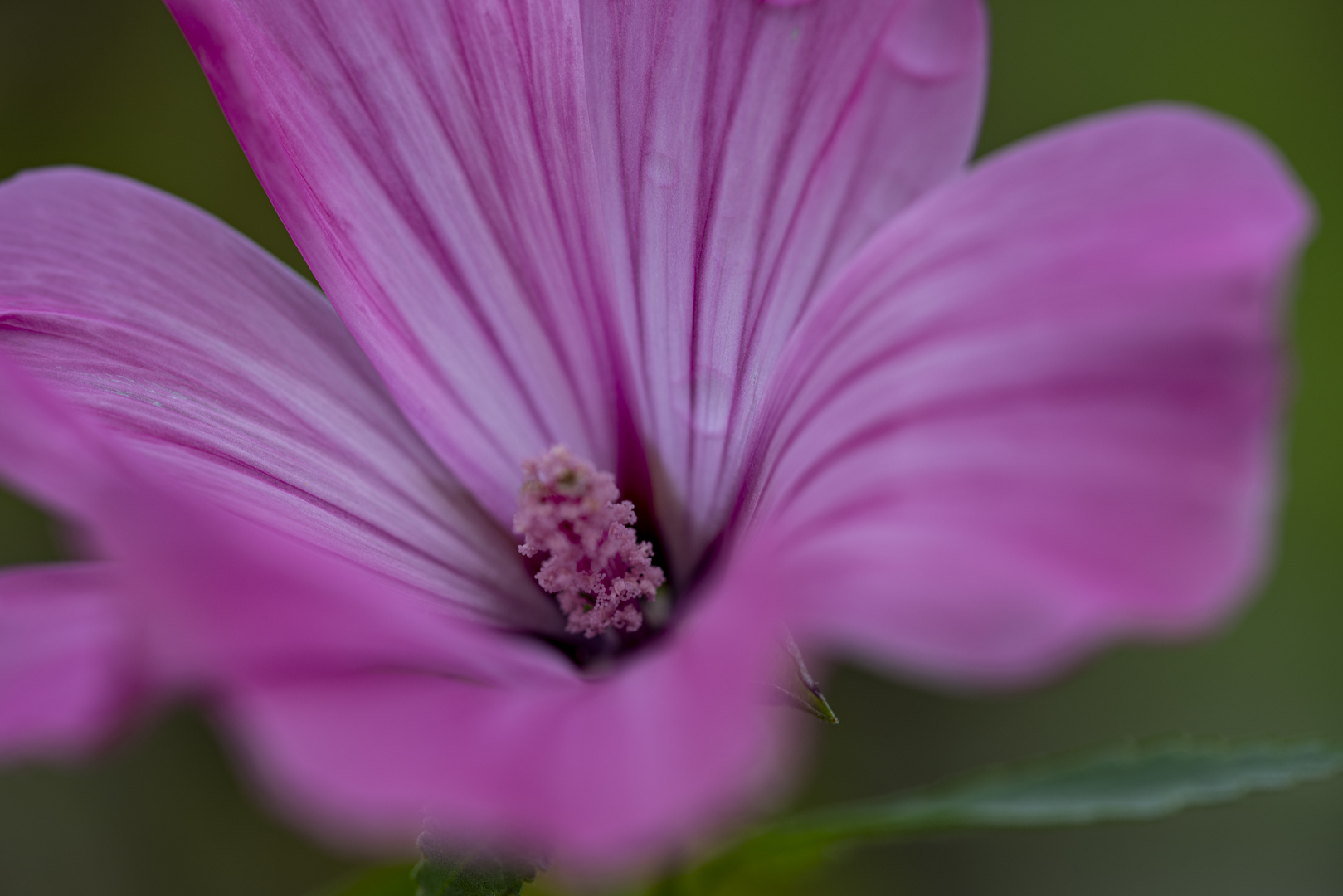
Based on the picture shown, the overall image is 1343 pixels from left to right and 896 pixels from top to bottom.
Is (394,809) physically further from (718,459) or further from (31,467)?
(718,459)

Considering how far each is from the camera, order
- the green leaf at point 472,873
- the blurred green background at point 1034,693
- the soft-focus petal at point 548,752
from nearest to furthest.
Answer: the soft-focus petal at point 548,752 < the green leaf at point 472,873 < the blurred green background at point 1034,693

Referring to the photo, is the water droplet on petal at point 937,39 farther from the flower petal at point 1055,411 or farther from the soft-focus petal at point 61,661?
the soft-focus petal at point 61,661

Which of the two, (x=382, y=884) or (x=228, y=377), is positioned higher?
(x=228, y=377)

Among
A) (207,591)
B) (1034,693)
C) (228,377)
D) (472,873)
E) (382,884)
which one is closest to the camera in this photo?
(207,591)

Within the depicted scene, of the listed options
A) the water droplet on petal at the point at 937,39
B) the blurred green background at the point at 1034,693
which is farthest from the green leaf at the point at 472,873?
the blurred green background at the point at 1034,693

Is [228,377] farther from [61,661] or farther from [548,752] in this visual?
[548,752]

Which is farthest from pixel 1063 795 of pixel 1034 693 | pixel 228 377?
pixel 1034 693
